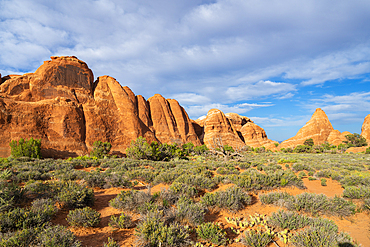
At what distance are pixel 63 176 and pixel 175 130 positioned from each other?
2019 inches

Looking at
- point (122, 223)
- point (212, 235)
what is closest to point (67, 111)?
point (122, 223)

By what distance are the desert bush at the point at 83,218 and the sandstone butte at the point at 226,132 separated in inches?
2279

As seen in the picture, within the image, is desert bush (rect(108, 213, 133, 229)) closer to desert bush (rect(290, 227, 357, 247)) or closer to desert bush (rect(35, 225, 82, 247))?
desert bush (rect(35, 225, 82, 247))

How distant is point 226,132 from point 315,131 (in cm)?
3257

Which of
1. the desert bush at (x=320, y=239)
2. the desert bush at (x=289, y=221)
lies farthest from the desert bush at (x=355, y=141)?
the desert bush at (x=320, y=239)

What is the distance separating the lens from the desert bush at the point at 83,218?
4590 millimetres

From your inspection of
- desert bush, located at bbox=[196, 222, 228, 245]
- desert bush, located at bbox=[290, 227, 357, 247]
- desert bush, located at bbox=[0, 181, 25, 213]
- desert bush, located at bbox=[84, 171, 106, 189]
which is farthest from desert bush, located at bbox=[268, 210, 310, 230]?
desert bush, located at bbox=[84, 171, 106, 189]

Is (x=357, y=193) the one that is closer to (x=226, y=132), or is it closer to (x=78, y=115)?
(x=78, y=115)

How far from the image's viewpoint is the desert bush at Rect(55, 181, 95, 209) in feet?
18.8

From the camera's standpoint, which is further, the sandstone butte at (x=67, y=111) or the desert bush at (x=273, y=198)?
the sandstone butte at (x=67, y=111)

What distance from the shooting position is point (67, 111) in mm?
37406

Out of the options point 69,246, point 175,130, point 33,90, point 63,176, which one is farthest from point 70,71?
point 69,246

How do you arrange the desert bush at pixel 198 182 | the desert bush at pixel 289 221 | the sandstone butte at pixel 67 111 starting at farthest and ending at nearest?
the sandstone butte at pixel 67 111 → the desert bush at pixel 198 182 → the desert bush at pixel 289 221

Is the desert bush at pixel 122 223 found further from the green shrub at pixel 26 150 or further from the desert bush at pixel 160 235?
the green shrub at pixel 26 150
